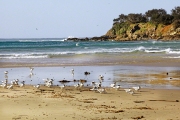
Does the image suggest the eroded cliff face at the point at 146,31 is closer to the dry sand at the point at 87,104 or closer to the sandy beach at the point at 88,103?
the sandy beach at the point at 88,103

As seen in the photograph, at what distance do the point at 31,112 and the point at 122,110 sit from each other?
2514mm

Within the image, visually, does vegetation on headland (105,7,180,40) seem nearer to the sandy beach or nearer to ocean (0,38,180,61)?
ocean (0,38,180,61)

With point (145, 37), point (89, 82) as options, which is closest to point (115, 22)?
point (145, 37)

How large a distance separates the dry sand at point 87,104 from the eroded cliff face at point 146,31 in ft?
283

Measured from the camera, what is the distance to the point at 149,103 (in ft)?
37.9

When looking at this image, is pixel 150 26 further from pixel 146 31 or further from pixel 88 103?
pixel 88 103

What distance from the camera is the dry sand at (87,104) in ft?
31.6

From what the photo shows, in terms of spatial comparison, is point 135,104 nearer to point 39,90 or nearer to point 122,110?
point 122,110

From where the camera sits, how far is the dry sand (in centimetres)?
962

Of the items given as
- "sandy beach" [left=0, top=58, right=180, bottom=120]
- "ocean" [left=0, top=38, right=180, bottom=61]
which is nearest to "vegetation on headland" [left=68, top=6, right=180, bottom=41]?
"ocean" [left=0, top=38, right=180, bottom=61]

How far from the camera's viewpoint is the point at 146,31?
371 feet

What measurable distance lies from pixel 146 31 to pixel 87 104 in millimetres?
103628

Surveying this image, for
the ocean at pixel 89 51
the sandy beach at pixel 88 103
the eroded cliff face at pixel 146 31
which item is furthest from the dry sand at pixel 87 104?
the eroded cliff face at pixel 146 31

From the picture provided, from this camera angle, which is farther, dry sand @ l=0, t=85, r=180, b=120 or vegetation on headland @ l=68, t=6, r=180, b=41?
vegetation on headland @ l=68, t=6, r=180, b=41
